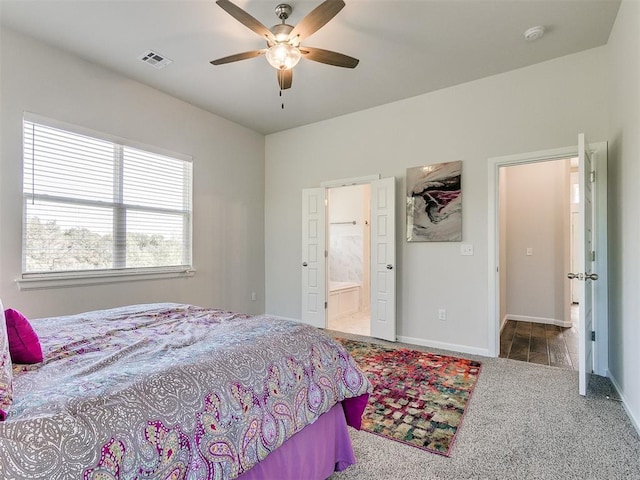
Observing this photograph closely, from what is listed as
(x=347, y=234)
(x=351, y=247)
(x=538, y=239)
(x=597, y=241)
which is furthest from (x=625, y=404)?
(x=347, y=234)

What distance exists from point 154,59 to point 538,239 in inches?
221

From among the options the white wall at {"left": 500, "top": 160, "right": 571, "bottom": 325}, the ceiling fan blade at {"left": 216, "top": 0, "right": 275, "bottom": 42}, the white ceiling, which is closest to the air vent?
the white ceiling

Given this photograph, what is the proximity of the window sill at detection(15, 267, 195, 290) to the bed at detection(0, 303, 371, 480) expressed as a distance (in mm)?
1218

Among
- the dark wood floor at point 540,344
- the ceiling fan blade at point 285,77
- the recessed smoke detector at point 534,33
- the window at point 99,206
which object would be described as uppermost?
the recessed smoke detector at point 534,33

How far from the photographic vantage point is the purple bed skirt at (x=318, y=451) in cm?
129

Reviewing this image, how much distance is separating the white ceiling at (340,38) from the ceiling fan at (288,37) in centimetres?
29

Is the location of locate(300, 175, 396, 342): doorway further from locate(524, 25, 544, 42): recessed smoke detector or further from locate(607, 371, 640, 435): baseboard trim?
locate(607, 371, 640, 435): baseboard trim

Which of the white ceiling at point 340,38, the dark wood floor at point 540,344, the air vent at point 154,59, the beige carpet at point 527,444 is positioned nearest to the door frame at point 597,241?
the dark wood floor at point 540,344

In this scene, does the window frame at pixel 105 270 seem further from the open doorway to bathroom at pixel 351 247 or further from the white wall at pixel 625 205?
the white wall at pixel 625 205

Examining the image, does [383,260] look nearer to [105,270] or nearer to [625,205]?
[625,205]

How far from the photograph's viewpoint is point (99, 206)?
130 inches

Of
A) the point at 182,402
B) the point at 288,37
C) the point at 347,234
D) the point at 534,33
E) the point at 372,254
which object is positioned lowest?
the point at 182,402

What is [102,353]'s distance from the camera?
139 cm

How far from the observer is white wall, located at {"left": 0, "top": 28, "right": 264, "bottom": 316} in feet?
8.96
